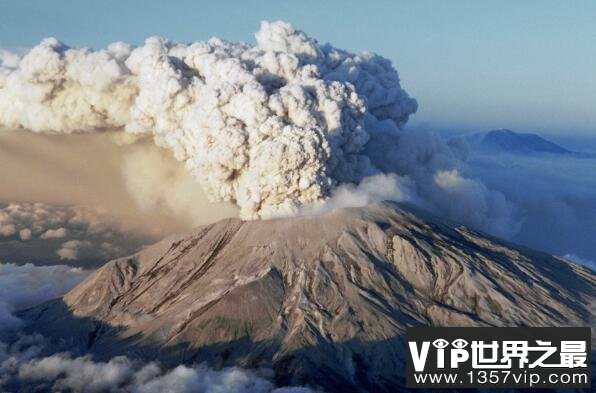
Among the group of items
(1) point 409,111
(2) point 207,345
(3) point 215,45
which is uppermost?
(3) point 215,45

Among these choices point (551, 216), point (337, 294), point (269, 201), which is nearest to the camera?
point (337, 294)

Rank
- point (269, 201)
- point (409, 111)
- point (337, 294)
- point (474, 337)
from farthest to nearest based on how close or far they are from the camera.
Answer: point (409, 111) → point (269, 201) → point (337, 294) → point (474, 337)

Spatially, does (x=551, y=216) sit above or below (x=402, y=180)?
below

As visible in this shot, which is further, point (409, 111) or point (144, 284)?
point (409, 111)

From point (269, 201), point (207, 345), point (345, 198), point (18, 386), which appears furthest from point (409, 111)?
point (18, 386)

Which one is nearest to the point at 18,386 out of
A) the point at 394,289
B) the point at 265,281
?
the point at 265,281

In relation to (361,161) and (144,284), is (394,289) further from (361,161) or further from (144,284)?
(144,284)
